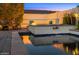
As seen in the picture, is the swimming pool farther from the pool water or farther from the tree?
the tree

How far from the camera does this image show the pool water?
14.6ft

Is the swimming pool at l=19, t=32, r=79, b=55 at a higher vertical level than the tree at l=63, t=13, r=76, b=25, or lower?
lower

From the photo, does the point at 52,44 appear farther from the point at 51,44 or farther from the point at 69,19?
the point at 69,19

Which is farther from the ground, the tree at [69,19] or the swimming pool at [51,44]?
the tree at [69,19]

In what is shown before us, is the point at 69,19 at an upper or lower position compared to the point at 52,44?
upper

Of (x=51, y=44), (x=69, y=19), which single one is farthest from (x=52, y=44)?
(x=69, y=19)

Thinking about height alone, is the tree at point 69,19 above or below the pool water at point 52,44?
above

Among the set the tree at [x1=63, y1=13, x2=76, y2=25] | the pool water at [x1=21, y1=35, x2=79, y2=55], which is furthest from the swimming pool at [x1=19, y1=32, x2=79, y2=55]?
the tree at [x1=63, y1=13, x2=76, y2=25]

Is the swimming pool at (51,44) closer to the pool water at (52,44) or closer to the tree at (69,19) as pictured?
the pool water at (52,44)

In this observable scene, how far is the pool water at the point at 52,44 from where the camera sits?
176 inches

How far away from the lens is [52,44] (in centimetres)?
449

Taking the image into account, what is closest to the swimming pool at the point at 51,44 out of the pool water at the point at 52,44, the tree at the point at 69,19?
the pool water at the point at 52,44

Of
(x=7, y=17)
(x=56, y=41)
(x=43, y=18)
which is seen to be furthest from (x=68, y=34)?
(x=7, y=17)
